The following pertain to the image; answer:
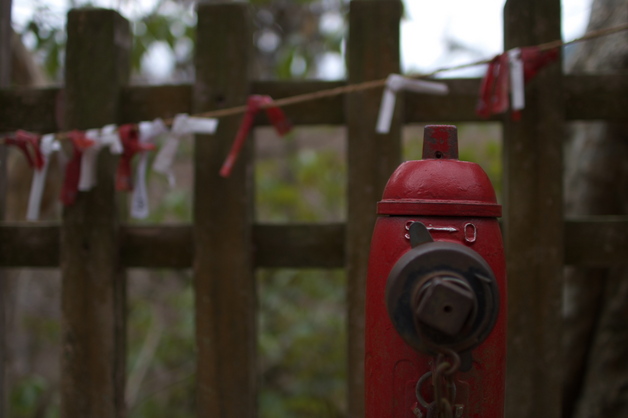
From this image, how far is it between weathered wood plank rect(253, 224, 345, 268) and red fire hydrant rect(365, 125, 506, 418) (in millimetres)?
420

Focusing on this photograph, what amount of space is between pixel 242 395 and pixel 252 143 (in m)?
0.70

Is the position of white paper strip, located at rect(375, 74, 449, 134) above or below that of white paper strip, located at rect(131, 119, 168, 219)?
above

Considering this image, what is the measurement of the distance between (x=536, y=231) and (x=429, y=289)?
699 mm

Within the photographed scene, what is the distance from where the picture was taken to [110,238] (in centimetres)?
158

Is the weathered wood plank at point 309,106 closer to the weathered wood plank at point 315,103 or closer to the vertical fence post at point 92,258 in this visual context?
the weathered wood plank at point 315,103

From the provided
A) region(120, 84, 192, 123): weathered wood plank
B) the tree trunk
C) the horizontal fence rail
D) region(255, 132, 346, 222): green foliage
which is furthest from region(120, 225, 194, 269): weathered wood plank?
region(255, 132, 346, 222): green foliage

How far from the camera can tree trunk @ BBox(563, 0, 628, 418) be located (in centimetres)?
188

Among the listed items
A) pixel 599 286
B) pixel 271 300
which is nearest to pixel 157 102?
pixel 599 286

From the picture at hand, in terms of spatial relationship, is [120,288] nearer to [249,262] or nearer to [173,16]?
[249,262]

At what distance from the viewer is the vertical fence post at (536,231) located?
58.1 inches

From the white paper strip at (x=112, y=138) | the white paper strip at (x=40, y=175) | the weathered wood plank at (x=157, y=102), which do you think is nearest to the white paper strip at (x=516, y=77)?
the weathered wood plank at (x=157, y=102)

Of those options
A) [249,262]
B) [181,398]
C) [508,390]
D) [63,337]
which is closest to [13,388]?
[181,398]

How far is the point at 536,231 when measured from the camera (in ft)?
4.84

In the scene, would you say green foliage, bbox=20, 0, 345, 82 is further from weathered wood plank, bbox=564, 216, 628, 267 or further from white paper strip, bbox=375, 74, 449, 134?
weathered wood plank, bbox=564, 216, 628, 267
